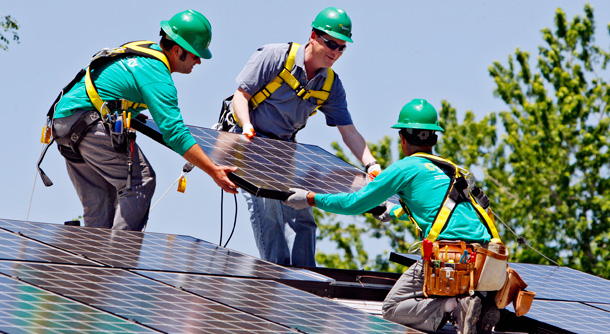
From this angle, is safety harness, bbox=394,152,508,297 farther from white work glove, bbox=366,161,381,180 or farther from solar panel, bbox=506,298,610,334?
white work glove, bbox=366,161,381,180

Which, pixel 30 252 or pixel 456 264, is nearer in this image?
pixel 30 252

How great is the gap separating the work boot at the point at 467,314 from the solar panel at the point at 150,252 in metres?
1.23

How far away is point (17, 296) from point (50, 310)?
27 centimetres

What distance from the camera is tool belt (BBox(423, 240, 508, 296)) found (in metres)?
7.33

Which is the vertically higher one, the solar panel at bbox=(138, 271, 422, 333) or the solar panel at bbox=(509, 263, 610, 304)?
the solar panel at bbox=(509, 263, 610, 304)

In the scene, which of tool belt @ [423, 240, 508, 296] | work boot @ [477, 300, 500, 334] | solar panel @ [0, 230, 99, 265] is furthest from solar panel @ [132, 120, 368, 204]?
work boot @ [477, 300, 500, 334]

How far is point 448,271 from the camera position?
7332 mm

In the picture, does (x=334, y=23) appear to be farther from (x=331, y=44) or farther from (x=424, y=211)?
(x=424, y=211)

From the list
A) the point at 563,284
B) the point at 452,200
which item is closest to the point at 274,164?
the point at 452,200

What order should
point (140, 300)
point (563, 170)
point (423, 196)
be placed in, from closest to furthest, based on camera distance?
1. point (140, 300)
2. point (423, 196)
3. point (563, 170)

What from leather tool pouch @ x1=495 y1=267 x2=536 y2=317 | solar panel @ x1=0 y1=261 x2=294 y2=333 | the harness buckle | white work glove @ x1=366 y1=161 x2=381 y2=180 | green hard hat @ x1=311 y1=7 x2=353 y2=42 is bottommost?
solar panel @ x1=0 y1=261 x2=294 y2=333

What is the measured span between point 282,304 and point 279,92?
3.93 metres

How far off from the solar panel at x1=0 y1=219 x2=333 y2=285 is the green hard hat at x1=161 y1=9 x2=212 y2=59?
1651 mm

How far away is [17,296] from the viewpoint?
18.6 ft
